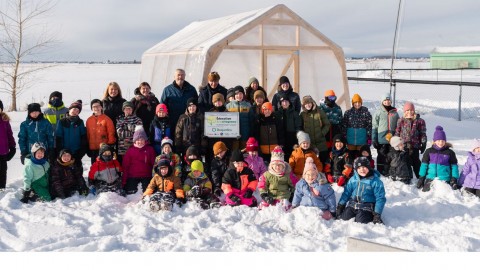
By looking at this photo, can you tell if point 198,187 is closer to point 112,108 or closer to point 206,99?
point 206,99

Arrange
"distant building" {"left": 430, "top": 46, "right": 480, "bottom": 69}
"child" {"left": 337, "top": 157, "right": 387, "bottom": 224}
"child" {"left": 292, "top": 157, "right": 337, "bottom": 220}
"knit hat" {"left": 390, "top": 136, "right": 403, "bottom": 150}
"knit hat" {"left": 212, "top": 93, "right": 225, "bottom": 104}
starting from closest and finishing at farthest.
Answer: "child" {"left": 337, "top": 157, "right": 387, "bottom": 224} < "child" {"left": 292, "top": 157, "right": 337, "bottom": 220} < "knit hat" {"left": 212, "top": 93, "right": 225, "bottom": 104} < "knit hat" {"left": 390, "top": 136, "right": 403, "bottom": 150} < "distant building" {"left": 430, "top": 46, "right": 480, "bottom": 69}

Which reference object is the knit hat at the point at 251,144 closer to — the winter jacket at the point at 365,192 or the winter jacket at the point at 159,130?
the winter jacket at the point at 159,130

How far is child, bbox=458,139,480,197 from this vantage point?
20.4ft


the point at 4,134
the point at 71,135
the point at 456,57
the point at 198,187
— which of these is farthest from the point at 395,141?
the point at 456,57

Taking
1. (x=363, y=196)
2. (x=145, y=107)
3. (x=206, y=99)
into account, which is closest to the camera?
(x=363, y=196)

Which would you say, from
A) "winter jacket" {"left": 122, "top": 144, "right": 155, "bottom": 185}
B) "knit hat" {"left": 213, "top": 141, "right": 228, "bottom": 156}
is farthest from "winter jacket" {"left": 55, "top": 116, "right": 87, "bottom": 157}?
"knit hat" {"left": 213, "top": 141, "right": 228, "bottom": 156}

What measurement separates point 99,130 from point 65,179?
0.86 meters

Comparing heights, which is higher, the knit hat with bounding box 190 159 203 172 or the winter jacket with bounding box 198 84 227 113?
the winter jacket with bounding box 198 84 227 113

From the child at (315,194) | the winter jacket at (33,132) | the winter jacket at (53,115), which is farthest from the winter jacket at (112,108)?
the child at (315,194)

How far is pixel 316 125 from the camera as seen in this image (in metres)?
7.22

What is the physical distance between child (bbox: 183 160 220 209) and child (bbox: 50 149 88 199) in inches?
57.3

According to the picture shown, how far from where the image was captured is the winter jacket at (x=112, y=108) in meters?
6.97

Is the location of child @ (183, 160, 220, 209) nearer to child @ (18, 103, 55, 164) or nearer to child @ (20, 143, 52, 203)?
child @ (20, 143, 52, 203)

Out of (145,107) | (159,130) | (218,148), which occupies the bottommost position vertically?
(218,148)
